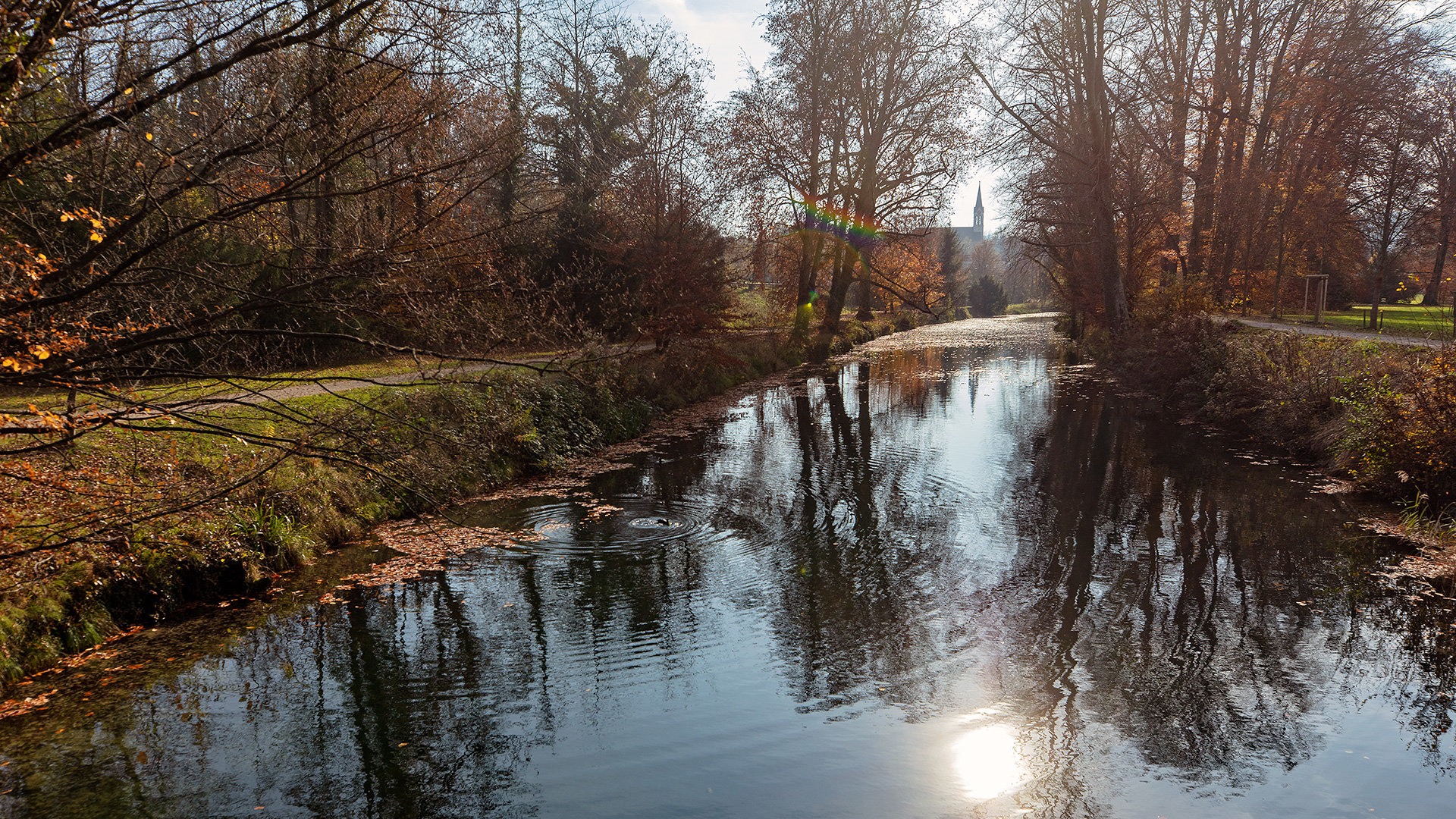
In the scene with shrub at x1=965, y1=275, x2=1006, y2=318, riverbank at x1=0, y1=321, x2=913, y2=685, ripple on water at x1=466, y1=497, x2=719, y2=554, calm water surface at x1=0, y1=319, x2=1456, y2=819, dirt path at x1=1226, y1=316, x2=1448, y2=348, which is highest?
shrub at x1=965, y1=275, x2=1006, y2=318

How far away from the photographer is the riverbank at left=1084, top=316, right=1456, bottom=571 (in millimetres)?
8266

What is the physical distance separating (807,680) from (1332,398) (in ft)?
31.5

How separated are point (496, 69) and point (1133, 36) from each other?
22.4 meters

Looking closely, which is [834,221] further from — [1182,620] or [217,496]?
[217,496]

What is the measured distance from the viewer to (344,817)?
4344mm

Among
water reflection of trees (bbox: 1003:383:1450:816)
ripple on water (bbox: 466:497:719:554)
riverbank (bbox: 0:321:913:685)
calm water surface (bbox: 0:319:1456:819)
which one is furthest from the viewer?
ripple on water (bbox: 466:497:719:554)

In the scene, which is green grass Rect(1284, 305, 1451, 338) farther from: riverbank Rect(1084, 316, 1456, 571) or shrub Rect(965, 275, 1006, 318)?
shrub Rect(965, 275, 1006, 318)

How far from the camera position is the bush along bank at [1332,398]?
27.2ft

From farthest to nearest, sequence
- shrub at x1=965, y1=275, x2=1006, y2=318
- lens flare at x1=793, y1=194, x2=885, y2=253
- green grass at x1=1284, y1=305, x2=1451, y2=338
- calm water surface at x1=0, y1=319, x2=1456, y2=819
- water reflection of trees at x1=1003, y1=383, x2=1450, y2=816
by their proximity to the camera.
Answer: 1. shrub at x1=965, y1=275, x2=1006, y2=318
2. lens flare at x1=793, y1=194, x2=885, y2=253
3. green grass at x1=1284, y1=305, x2=1451, y2=338
4. water reflection of trees at x1=1003, y1=383, x2=1450, y2=816
5. calm water surface at x1=0, y1=319, x2=1456, y2=819

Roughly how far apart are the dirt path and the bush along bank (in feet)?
2.52

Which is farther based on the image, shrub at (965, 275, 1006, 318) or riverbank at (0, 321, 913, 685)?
shrub at (965, 275, 1006, 318)

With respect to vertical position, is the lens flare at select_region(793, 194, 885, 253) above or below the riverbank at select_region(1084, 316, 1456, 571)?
above

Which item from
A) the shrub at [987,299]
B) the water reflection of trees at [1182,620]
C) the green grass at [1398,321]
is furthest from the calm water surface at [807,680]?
the shrub at [987,299]

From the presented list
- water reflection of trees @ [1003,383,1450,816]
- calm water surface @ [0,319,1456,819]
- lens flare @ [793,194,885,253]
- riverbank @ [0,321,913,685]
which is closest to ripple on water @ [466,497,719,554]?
calm water surface @ [0,319,1456,819]
